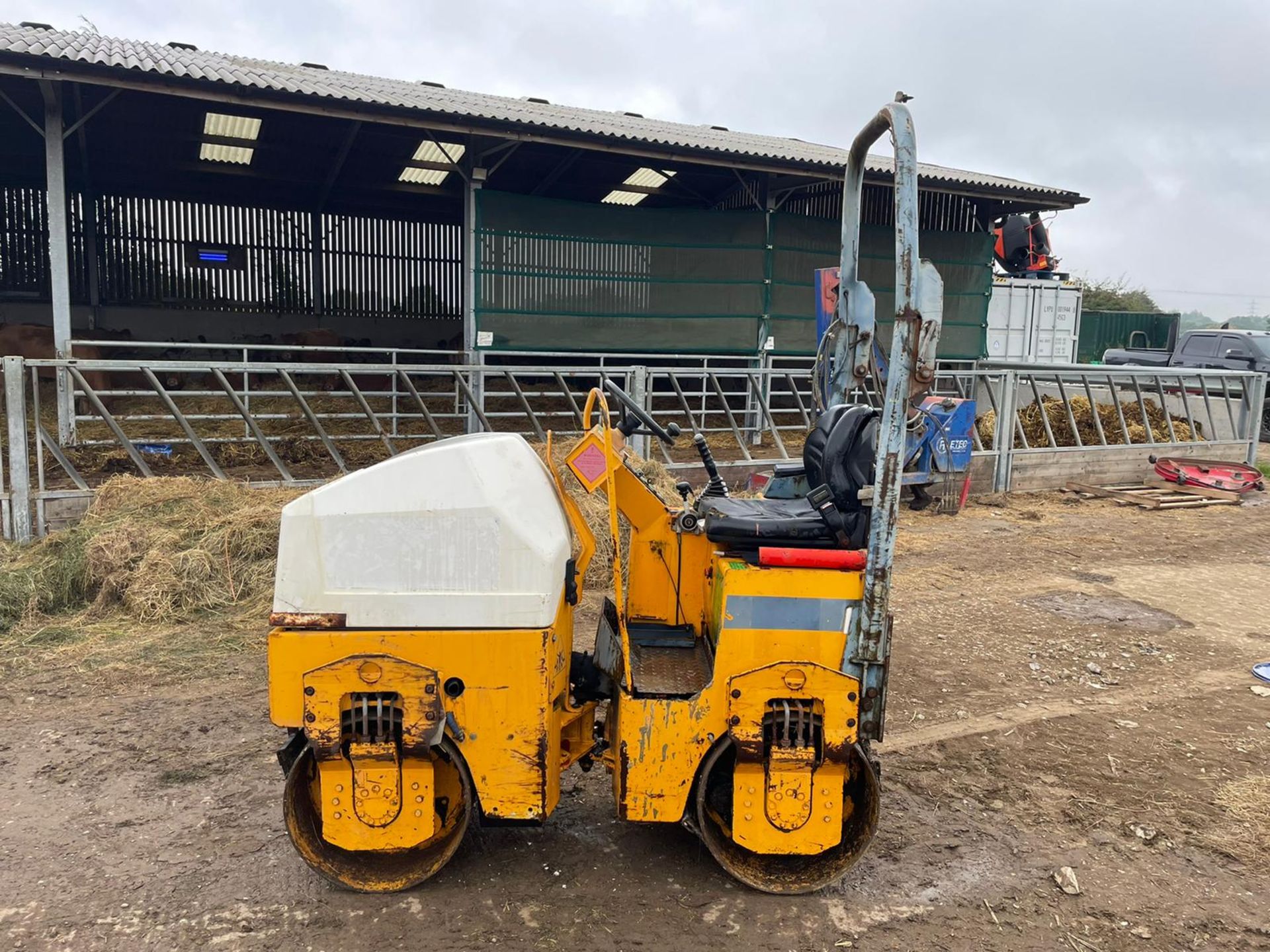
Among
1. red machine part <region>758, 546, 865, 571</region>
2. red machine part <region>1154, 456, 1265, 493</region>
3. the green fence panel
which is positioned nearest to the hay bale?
red machine part <region>758, 546, 865, 571</region>

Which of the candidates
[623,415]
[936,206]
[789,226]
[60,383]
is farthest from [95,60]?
[936,206]

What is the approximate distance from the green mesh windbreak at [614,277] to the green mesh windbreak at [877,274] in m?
0.46

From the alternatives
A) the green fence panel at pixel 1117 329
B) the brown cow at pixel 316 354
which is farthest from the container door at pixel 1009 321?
the green fence panel at pixel 1117 329

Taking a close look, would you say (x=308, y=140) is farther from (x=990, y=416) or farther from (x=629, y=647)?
(x=629, y=647)

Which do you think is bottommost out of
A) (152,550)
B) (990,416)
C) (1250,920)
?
(1250,920)

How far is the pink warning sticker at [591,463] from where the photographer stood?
3.19 metres

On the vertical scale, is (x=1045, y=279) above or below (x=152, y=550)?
above

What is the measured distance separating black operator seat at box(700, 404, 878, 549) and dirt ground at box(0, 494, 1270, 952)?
1188mm

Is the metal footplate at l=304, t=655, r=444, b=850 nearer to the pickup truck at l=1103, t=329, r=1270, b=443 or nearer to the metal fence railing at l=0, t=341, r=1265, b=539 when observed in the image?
the metal fence railing at l=0, t=341, r=1265, b=539

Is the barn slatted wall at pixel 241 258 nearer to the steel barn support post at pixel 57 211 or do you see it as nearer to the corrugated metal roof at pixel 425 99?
the corrugated metal roof at pixel 425 99

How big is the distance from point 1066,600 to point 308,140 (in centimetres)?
1140

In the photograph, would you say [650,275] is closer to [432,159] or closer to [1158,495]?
[432,159]

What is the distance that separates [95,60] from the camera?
8688mm

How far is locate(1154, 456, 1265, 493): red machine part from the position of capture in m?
12.1
